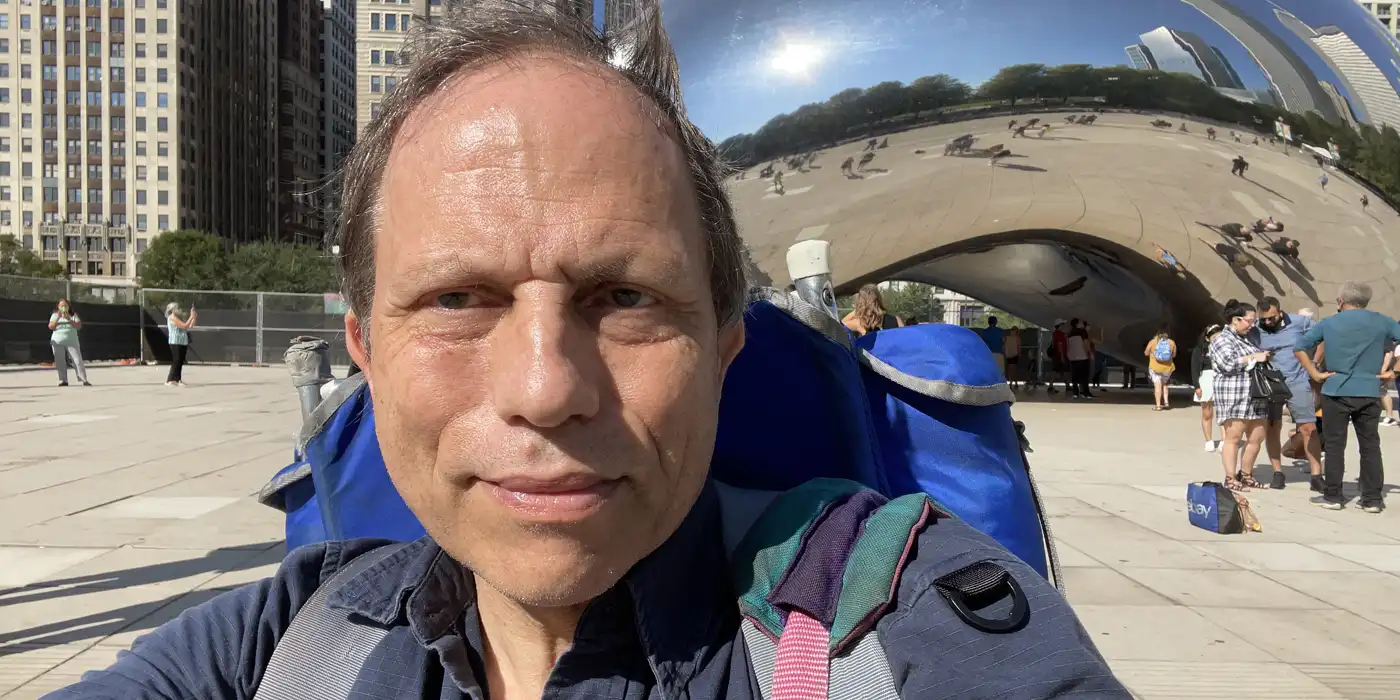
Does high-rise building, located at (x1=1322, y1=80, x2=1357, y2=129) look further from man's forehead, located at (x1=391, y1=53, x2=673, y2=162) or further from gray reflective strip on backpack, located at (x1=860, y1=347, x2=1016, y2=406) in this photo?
man's forehead, located at (x1=391, y1=53, x2=673, y2=162)

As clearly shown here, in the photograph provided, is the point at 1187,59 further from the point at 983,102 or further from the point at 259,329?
the point at 259,329

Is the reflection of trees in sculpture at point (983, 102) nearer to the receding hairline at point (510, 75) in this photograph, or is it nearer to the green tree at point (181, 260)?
the receding hairline at point (510, 75)

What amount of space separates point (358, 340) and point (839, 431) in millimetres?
686

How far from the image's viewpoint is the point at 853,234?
11.0m

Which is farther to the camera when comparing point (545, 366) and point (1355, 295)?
point (1355, 295)

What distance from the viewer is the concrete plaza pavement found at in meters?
3.43

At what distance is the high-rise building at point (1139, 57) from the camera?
33.3ft

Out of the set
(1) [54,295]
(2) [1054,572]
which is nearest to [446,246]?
(2) [1054,572]

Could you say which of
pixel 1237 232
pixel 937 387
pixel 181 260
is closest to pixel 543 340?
pixel 937 387

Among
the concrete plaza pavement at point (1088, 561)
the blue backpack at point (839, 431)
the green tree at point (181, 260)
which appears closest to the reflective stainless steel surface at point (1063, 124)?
the concrete plaza pavement at point (1088, 561)

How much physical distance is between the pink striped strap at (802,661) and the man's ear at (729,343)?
0.32m

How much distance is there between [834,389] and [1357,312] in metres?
6.98

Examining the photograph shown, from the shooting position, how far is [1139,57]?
33.4 feet

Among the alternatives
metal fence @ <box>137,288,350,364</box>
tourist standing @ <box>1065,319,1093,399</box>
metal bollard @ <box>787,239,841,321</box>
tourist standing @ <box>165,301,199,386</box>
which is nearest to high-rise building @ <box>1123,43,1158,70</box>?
tourist standing @ <box>1065,319,1093,399</box>
